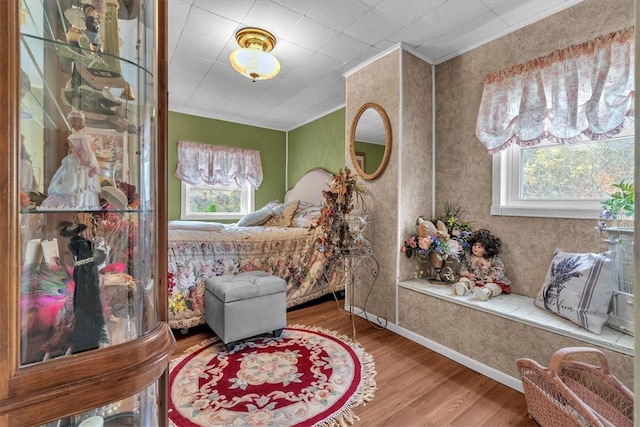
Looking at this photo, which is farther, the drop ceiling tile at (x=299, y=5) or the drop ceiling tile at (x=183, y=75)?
the drop ceiling tile at (x=183, y=75)

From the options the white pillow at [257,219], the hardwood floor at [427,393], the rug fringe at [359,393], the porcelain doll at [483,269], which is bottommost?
the hardwood floor at [427,393]

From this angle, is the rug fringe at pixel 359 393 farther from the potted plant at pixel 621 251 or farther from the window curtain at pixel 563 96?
the window curtain at pixel 563 96

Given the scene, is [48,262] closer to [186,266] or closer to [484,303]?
[186,266]

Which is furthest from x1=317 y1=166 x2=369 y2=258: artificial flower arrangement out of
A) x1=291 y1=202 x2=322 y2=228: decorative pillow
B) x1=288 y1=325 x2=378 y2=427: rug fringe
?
x1=291 y1=202 x2=322 y2=228: decorative pillow

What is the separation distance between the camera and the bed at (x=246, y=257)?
230 centimetres

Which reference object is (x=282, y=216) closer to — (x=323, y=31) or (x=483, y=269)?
(x=323, y=31)

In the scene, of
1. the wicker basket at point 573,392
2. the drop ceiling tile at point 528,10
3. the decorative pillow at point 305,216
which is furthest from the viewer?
the decorative pillow at point 305,216

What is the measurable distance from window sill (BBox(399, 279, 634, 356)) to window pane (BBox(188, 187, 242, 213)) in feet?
10.5

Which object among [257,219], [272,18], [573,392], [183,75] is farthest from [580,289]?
[183,75]

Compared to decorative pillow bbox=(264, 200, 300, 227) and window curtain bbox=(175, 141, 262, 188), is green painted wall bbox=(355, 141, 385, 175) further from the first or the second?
window curtain bbox=(175, 141, 262, 188)

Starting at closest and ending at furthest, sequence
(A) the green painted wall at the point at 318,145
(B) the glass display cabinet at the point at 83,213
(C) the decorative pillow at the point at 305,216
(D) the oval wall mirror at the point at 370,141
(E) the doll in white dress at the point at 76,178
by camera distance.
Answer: (B) the glass display cabinet at the point at 83,213, (E) the doll in white dress at the point at 76,178, (D) the oval wall mirror at the point at 370,141, (C) the decorative pillow at the point at 305,216, (A) the green painted wall at the point at 318,145

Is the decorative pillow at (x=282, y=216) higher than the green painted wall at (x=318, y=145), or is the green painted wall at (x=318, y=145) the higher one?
the green painted wall at (x=318, y=145)

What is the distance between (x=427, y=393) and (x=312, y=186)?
3.10 m

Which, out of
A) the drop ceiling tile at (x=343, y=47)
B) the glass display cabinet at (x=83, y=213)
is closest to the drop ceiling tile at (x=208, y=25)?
the drop ceiling tile at (x=343, y=47)
